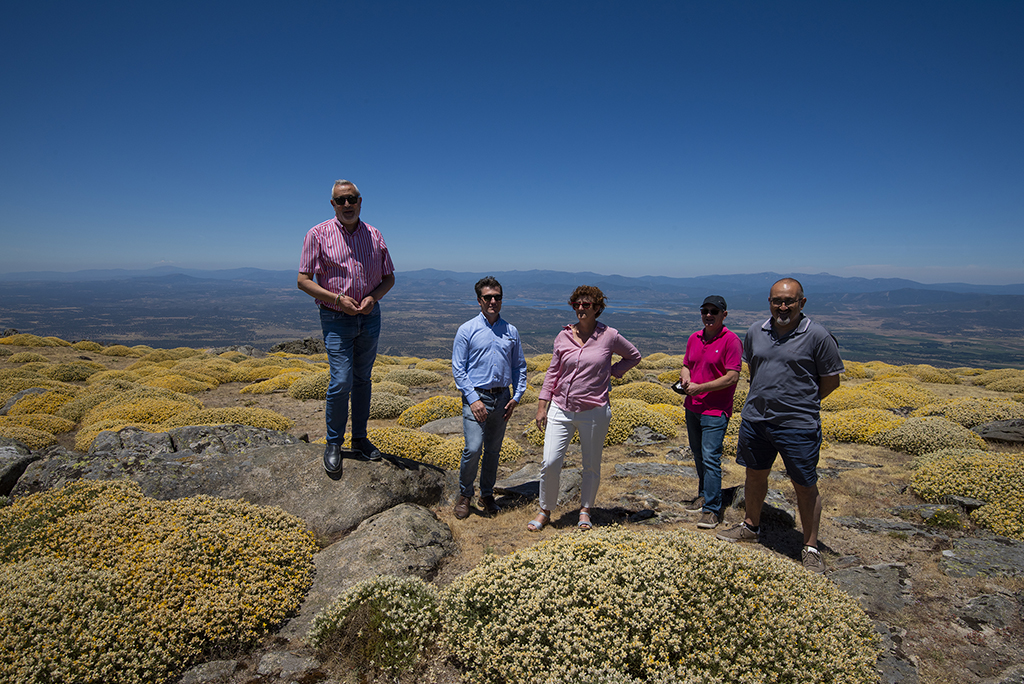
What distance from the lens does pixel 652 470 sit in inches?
356

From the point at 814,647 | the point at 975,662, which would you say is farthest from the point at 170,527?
Result: the point at 975,662

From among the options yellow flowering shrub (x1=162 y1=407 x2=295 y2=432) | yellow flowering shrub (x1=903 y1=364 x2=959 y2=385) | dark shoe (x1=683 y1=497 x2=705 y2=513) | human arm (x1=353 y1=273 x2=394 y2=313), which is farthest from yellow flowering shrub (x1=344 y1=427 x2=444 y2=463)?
yellow flowering shrub (x1=903 y1=364 x2=959 y2=385)

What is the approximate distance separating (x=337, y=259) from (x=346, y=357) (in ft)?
3.89

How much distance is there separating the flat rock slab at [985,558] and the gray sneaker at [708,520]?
239cm

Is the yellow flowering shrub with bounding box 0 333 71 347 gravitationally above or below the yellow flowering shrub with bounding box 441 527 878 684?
below

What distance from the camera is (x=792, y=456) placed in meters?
4.98

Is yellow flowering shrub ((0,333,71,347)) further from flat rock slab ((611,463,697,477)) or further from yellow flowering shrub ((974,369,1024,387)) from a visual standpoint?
yellow flowering shrub ((974,369,1024,387))

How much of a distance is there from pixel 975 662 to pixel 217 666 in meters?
6.15

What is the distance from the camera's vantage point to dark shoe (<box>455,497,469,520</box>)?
259 inches

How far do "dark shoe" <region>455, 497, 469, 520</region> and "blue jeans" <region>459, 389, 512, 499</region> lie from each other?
9 cm

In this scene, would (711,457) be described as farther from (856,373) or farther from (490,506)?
(856,373)

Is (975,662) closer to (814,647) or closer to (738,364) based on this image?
(814,647)

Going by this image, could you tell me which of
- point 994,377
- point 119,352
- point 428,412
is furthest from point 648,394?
point 119,352

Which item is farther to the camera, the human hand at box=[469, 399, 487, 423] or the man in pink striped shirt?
the human hand at box=[469, 399, 487, 423]
